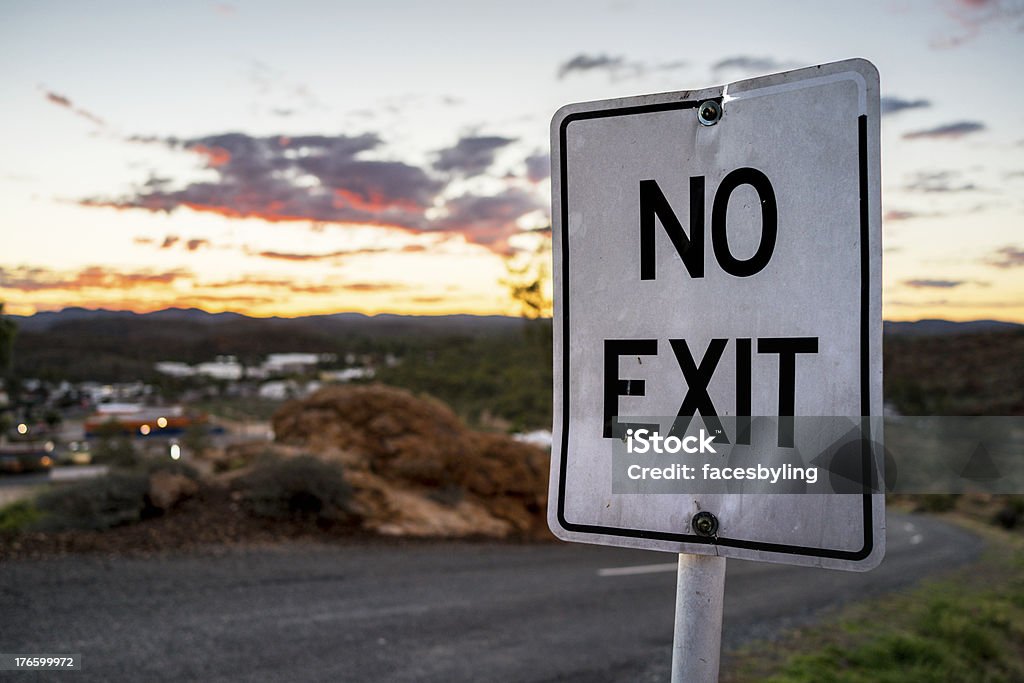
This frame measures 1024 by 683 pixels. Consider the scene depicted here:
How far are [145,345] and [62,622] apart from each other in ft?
149

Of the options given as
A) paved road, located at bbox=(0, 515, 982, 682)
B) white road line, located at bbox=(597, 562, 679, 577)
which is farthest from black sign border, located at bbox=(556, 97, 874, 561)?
white road line, located at bbox=(597, 562, 679, 577)

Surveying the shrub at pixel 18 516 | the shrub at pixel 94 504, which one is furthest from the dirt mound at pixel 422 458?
the shrub at pixel 18 516

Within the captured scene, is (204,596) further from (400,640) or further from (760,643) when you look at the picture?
(760,643)

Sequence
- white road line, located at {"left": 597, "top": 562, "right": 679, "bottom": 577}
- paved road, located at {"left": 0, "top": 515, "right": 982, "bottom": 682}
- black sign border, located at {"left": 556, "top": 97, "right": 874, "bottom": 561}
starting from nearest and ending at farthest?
black sign border, located at {"left": 556, "top": 97, "right": 874, "bottom": 561}
paved road, located at {"left": 0, "top": 515, "right": 982, "bottom": 682}
white road line, located at {"left": 597, "top": 562, "right": 679, "bottom": 577}

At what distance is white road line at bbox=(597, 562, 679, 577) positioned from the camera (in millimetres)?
9597

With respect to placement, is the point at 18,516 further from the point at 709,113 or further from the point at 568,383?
the point at 709,113

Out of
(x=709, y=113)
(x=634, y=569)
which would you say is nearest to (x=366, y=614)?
(x=634, y=569)

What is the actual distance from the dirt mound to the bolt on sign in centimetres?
1023

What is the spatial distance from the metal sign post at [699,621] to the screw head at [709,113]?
77 centimetres

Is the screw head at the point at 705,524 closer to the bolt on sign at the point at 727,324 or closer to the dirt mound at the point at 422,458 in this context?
the bolt on sign at the point at 727,324

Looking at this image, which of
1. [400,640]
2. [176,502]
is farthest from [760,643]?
[176,502]

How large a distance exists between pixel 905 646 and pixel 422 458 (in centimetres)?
813

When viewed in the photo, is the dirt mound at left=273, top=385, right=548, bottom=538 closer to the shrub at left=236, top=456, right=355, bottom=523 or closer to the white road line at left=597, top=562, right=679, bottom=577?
the shrub at left=236, top=456, right=355, bottom=523

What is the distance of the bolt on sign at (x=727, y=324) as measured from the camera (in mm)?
1122
